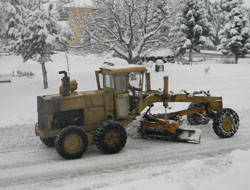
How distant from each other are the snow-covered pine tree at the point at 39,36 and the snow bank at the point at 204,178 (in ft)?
53.6

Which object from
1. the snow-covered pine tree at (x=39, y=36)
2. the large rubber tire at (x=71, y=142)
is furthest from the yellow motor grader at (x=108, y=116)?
the snow-covered pine tree at (x=39, y=36)

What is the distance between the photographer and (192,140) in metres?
10.5

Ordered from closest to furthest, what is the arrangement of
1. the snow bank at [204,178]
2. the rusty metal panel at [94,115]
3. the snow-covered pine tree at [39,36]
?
the snow bank at [204,178], the rusty metal panel at [94,115], the snow-covered pine tree at [39,36]

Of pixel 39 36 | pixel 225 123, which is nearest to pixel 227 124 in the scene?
pixel 225 123

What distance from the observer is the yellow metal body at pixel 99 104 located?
9422mm

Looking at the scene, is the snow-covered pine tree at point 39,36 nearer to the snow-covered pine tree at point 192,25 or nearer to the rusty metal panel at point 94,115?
the rusty metal panel at point 94,115

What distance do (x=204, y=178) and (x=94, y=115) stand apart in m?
4.00

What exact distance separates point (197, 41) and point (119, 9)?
21906mm

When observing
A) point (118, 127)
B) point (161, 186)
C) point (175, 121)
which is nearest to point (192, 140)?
point (175, 121)

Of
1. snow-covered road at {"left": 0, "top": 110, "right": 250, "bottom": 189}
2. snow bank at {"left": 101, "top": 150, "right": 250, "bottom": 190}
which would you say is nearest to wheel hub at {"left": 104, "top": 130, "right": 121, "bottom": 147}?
snow-covered road at {"left": 0, "top": 110, "right": 250, "bottom": 189}

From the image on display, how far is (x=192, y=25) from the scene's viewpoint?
42438 millimetres

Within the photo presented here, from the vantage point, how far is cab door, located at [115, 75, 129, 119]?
994cm

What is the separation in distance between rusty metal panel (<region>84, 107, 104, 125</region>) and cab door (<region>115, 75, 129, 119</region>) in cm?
50

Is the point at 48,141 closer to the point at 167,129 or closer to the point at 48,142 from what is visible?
the point at 48,142
